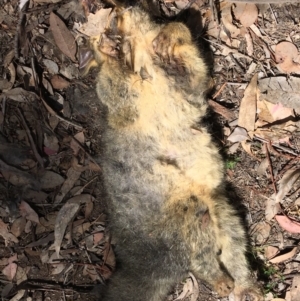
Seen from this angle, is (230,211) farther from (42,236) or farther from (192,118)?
(42,236)

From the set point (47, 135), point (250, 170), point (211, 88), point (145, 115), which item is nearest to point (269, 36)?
point (211, 88)

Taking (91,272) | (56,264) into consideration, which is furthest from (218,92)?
(56,264)

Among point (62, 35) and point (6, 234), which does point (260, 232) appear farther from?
point (62, 35)

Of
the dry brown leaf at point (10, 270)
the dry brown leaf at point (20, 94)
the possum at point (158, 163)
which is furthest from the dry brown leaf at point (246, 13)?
the dry brown leaf at point (10, 270)

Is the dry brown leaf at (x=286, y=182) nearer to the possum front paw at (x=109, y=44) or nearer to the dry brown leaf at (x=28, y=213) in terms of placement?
the possum front paw at (x=109, y=44)

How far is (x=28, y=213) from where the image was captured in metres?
4.56

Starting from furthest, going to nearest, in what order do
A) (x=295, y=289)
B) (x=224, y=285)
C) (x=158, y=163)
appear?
(x=295, y=289), (x=224, y=285), (x=158, y=163)

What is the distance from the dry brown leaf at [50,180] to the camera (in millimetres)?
4605

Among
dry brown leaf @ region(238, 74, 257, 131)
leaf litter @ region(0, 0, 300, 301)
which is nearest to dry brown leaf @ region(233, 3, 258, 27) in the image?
leaf litter @ region(0, 0, 300, 301)

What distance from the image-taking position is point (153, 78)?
3.69 m

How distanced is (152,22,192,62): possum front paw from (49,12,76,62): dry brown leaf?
1.14m

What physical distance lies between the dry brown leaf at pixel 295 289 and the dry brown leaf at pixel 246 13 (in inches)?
88.9

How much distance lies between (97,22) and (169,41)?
59cm

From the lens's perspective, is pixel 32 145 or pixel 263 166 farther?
pixel 32 145
